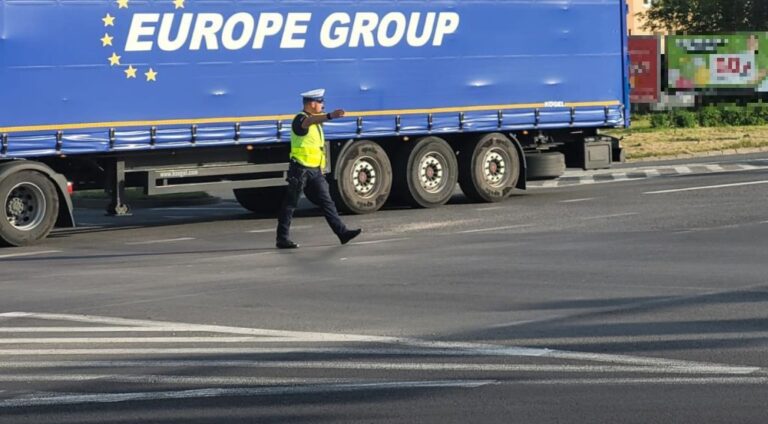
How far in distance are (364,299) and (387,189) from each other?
984 cm

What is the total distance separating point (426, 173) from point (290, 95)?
8.01 feet

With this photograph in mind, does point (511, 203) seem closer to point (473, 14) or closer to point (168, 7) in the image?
point (473, 14)

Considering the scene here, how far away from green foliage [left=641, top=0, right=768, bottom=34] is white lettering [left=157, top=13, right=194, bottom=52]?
4528 centimetres

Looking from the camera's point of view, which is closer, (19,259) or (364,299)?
(364,299)

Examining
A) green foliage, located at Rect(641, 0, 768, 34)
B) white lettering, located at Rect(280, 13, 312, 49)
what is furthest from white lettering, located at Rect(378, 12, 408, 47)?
green foliage, located at Rect(641, 0, 768, 34)

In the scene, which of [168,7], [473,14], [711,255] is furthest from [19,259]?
[473,14]

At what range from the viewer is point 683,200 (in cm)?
2164

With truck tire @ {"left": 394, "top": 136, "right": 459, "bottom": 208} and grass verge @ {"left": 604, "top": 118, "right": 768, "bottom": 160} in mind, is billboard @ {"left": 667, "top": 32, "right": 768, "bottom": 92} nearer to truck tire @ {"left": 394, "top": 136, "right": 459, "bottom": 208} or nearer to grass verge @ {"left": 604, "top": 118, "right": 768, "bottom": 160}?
grass verge @ {"left": 604, "top": 118, "right": 768, "bottom": 160}

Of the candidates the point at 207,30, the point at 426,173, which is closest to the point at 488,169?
the point at 426,173

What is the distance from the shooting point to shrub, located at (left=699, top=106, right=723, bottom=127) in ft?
147

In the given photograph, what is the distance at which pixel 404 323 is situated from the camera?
36.6 ft

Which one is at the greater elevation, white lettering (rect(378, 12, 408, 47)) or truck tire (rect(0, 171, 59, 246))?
white lettering (rect(378, 12, 408, 47))

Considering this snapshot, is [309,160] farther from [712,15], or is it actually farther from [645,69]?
[712,15]

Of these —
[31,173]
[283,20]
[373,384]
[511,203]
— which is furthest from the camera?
[511,203]
